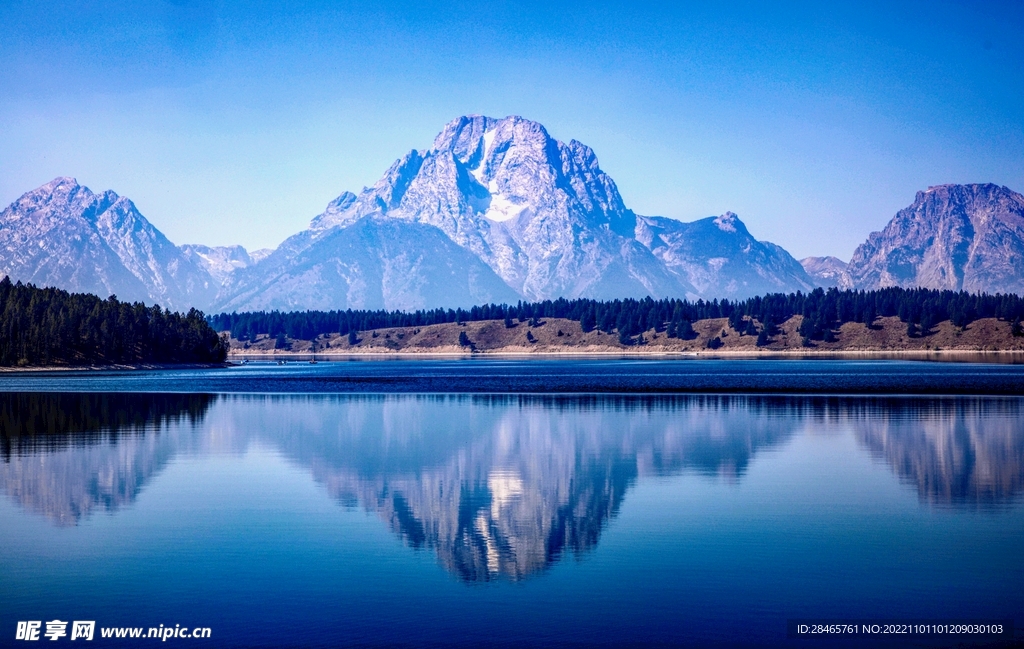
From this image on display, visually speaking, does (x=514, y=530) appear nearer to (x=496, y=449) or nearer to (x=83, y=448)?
(x=496, y=449)

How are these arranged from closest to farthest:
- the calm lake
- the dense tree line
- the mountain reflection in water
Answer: the calm lake
the mountain reflection in water
the dense tree line

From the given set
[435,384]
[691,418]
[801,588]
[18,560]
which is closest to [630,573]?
[801,588]

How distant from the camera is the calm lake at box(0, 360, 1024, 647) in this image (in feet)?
71.4

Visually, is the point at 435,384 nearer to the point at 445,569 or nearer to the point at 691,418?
the point at 691,418

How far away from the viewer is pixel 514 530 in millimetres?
30641

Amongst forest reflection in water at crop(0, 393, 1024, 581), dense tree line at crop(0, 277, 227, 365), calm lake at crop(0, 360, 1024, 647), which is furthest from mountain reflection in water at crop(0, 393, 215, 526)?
dense tree line at crop(0, 277, 227, 365)

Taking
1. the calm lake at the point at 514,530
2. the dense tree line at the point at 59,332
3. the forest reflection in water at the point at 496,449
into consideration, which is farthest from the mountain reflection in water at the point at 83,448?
the dense tree line at the point at 59,332

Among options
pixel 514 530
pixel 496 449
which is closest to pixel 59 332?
pixel 496 449

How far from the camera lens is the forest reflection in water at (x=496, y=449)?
Answer: 33.0 metres

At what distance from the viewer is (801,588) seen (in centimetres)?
2375

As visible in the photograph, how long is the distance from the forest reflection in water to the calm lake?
24 cm

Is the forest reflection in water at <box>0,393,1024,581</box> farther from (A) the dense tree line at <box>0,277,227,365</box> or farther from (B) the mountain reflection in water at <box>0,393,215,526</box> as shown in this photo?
(A) the dense tree line at <box>0,277,227,365</box>

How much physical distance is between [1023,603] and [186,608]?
19180 mm

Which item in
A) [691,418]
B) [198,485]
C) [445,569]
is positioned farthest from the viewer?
[691,418]
